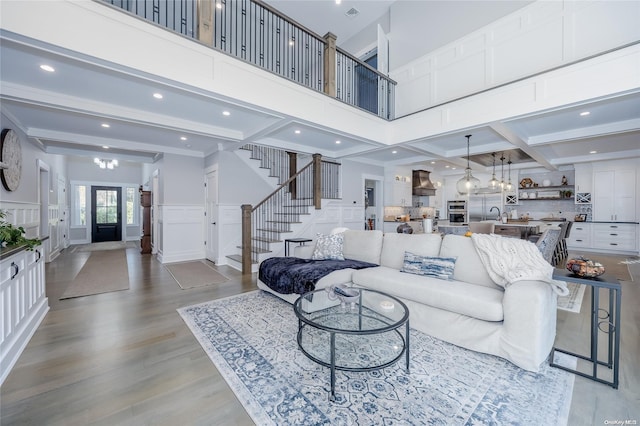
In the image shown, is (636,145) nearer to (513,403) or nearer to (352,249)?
(352,249)

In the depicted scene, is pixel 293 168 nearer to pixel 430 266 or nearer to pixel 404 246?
pixel 404 246

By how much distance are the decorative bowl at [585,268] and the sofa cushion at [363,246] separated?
6.68 ft

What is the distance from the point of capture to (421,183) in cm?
932

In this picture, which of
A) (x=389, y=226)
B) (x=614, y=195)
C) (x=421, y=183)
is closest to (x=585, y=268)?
(x=389, y=226)

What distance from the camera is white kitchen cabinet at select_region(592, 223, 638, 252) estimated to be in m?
7.15

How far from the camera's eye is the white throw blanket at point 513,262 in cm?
224

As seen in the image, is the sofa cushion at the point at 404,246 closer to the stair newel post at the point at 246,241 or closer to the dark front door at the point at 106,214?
the stair newel post at the point at 246,241

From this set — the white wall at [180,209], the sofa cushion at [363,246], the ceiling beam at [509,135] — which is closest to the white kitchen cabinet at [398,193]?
the ceiling beam at [509,135]

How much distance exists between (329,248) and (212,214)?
3.55 meters

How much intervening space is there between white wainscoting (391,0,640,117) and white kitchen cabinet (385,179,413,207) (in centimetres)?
333

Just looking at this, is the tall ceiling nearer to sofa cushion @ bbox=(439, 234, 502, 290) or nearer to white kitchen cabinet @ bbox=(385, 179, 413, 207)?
white kitchen cabinet @ bbox=(385, 179, 413, 207)

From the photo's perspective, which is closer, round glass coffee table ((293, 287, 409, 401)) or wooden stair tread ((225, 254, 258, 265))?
round glass coffee table ((293, 287, 409, 401))

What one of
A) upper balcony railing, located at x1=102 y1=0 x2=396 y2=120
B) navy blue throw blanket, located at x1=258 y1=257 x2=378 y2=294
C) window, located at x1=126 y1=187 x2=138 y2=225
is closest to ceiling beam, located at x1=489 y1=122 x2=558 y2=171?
upper balcony railing, located at x1=102 y1=0 x2=396 y2=120

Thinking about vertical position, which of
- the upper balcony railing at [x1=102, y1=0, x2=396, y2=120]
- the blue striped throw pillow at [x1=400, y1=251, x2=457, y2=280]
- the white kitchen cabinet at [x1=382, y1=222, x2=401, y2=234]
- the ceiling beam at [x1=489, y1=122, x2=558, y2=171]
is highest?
the upper balcony railing at [x1=102, y1=0, x2=396, y2=120]
